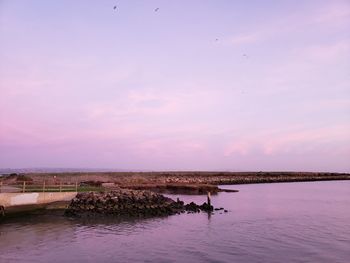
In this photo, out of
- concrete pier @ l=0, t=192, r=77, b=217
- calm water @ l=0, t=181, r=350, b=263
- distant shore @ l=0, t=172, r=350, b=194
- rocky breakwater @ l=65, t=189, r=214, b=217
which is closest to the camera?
calm water @ l=0, t=181, r=350, b=263

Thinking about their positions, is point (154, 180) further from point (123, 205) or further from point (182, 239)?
point (182, 239)

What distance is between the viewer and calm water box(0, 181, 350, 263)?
23344 mm

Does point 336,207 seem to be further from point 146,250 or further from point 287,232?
point 146,250

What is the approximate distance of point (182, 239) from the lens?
28.8 metres

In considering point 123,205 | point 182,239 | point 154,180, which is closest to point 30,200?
point 123,205

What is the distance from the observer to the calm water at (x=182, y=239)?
76.6 feet

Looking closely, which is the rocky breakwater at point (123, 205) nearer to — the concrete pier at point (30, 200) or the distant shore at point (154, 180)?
the concrete pier at point (30, 200)

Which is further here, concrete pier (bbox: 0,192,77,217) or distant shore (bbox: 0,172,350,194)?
distant shore (bbox: 0,172,350,194)

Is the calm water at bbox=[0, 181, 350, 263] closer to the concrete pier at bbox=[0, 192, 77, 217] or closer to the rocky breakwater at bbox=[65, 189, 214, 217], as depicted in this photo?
the concrete pier at bbox=[0, 192, 77, 217]

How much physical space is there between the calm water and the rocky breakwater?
214 centimetres

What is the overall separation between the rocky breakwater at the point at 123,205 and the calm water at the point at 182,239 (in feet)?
7.02

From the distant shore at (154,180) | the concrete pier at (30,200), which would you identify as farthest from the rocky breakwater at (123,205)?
the distant shore at (154,180)

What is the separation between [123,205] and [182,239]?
13231mm

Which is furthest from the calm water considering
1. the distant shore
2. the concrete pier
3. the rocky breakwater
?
the distant shore
